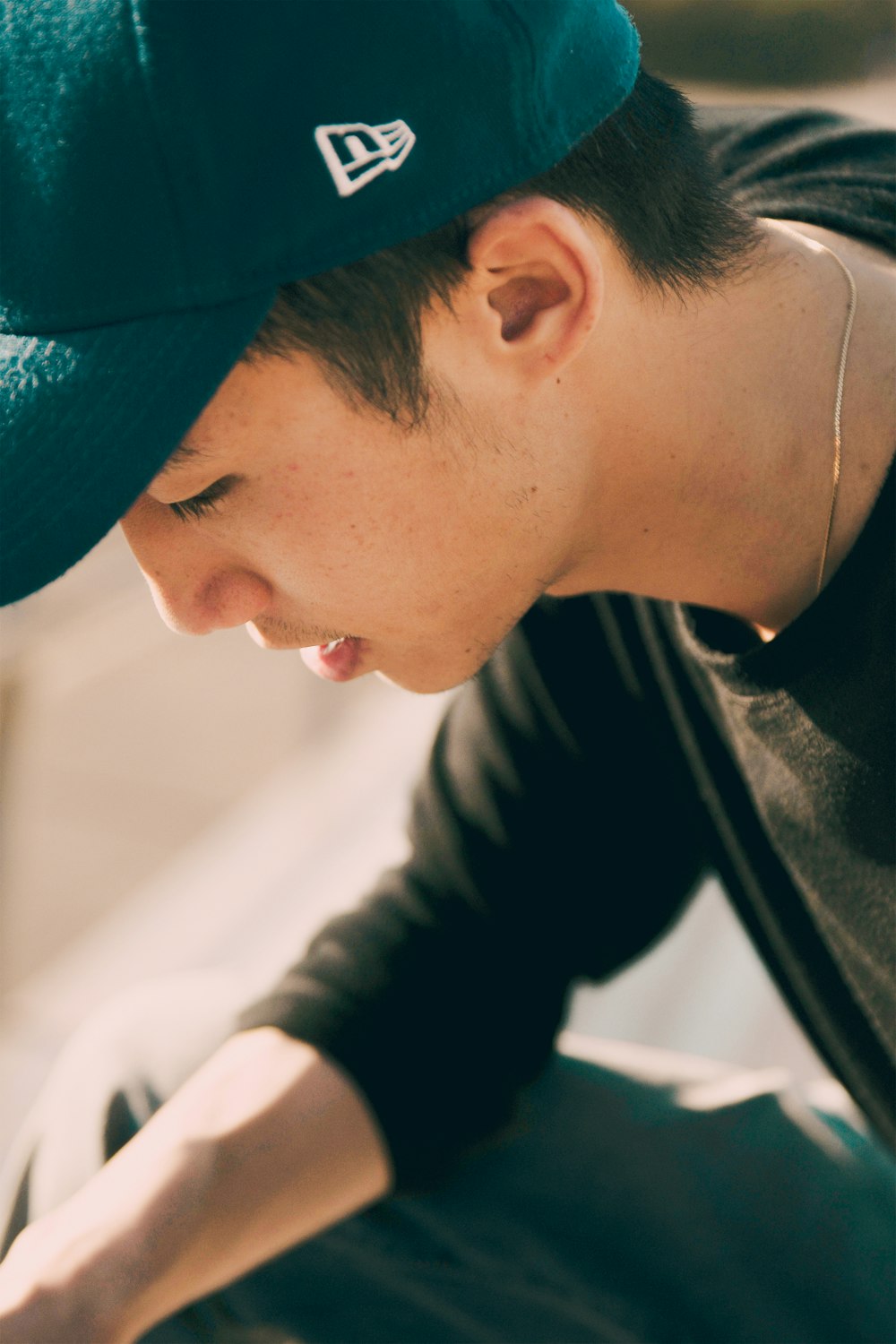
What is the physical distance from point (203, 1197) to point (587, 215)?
2.91ft

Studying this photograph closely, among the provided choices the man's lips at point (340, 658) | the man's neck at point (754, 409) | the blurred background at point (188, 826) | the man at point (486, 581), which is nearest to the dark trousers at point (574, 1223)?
the man at point (486, 581)

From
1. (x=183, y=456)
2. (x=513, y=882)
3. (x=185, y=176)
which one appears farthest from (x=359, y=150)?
(x=513, y=882)

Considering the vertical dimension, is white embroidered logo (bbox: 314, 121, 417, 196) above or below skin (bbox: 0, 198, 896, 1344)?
above

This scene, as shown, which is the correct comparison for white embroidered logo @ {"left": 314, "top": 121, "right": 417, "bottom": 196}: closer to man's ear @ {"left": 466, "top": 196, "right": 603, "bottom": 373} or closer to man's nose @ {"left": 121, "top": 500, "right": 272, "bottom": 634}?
man's ear @ {"left": 466, "top": 196, "right": 603, "bottom": 373}

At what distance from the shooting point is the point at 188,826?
9.70 feet

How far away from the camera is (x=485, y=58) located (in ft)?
2.77

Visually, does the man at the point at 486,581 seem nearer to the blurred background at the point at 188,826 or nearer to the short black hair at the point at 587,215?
the short black hair at the point at 587,215

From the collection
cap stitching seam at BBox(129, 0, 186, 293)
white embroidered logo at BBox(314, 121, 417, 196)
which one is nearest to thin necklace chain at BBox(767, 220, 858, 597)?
white embroidered logo at BBox(314, 121, 417, 196)

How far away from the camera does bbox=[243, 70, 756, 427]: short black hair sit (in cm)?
88

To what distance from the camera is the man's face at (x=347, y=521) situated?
0.91m

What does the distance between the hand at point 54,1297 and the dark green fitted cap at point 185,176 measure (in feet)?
1.85

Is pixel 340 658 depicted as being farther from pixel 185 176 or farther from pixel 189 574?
pixel 185 176

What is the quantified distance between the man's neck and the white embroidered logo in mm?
256

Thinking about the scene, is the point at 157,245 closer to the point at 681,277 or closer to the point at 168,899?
the point at 681,277
